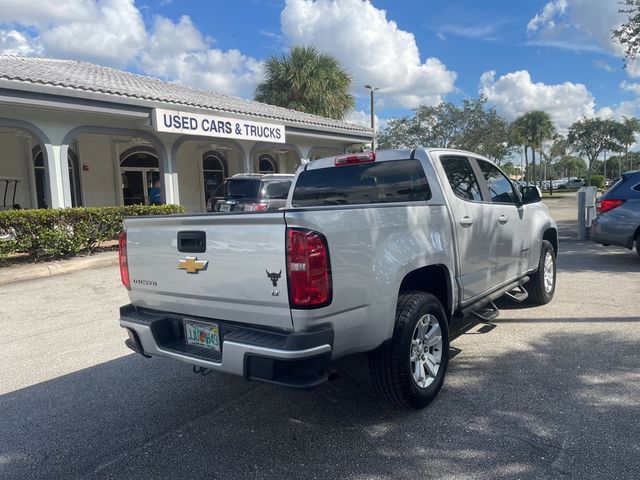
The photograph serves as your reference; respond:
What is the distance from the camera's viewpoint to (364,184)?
457cm

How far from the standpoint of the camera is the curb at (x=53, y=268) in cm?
900

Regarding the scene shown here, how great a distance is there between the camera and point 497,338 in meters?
5.09

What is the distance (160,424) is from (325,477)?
134 centimetres

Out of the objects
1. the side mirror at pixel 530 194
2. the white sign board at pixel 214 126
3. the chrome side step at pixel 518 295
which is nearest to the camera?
the chrome side step at pixel 518 295

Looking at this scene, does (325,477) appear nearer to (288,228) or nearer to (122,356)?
(288,228)

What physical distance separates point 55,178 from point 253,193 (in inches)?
185

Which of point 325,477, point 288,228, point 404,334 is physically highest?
point 288,228

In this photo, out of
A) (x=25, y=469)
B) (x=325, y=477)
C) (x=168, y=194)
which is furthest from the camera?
(x=168, y=194)

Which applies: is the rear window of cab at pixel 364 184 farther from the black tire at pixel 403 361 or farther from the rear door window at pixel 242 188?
the rear door window at pixel 242 188

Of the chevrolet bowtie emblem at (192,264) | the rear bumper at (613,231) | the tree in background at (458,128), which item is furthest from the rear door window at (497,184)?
the tree in background at (458,128)

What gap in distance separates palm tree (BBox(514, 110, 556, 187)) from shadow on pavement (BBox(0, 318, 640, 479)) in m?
54.6

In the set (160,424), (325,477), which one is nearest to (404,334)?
(325,477)

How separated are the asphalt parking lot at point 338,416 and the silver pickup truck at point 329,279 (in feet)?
1.33

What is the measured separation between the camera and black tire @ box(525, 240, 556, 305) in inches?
239
